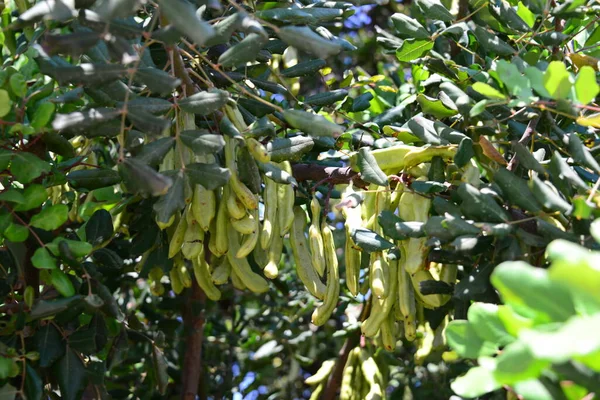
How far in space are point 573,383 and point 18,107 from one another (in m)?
1.04

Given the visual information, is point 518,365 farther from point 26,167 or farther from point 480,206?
point 26,167

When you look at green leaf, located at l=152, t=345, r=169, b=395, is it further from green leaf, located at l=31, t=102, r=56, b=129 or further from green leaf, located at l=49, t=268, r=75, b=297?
green leaf, located at l=31, t=102, r=56, b=129

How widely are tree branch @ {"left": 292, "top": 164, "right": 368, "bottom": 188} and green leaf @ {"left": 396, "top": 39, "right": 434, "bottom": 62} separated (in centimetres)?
29

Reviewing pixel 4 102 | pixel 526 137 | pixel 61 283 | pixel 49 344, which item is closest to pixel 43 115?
pixel 4 102

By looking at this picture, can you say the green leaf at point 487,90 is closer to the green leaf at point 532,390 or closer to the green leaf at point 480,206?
the green leaf at point 480,206

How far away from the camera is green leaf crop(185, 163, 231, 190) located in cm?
126

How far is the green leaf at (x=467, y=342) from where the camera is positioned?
2.87 feet

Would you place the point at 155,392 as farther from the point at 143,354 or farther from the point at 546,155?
the point at 546,155

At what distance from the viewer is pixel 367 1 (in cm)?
164

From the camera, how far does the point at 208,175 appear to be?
1.27 m

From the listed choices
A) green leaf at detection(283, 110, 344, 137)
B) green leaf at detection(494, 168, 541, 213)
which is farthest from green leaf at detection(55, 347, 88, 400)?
green leaf at detection(494, 168, 541, 213)

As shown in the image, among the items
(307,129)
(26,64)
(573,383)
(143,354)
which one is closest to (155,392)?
(143,354)

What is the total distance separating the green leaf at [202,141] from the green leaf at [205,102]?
0.03 metres

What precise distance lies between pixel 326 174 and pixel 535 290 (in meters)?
0.84
